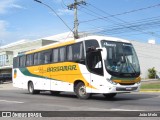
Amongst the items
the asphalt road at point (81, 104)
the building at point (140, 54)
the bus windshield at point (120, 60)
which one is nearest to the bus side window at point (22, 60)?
the asphalt road at point (81, 104)

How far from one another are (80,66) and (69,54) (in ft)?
4.61

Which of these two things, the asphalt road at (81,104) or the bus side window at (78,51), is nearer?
the asphalt road at (81,104)

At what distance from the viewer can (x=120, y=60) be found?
1739cm

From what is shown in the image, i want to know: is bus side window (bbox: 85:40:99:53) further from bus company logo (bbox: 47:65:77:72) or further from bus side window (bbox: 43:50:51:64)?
bus side window (bbox: 43:50:51:64)

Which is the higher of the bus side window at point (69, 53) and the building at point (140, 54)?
the building at point (140, 54)

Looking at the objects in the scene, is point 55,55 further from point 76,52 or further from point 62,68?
point 76,52

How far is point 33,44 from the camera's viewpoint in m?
58.7

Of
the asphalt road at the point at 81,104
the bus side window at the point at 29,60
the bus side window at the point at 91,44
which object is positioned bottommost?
the asphalt road at the point at 81,104

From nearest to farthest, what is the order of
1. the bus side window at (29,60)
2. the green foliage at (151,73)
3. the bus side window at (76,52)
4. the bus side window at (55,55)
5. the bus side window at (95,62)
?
the bus side window at (95,62) < the bus side window at (76,52) < the bus side window at (55,55) < the bus side window at (29,60) < the green foliage at (151,73)

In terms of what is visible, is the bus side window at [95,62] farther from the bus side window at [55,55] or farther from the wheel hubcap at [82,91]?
the bus side window at [55,55]

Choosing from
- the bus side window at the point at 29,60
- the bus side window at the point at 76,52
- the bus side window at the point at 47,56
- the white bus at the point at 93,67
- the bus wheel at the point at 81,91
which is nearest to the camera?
the white bus at the point at 93,67

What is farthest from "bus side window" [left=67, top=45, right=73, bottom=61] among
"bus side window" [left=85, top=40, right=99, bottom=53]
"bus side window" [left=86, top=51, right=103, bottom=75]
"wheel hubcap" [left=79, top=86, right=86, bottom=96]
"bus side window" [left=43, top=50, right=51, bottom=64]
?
"bus side window" [left=43, top=50, right=51, bottom=64]

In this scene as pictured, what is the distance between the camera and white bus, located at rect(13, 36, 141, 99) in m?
17.1

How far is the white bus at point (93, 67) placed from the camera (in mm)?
17141
